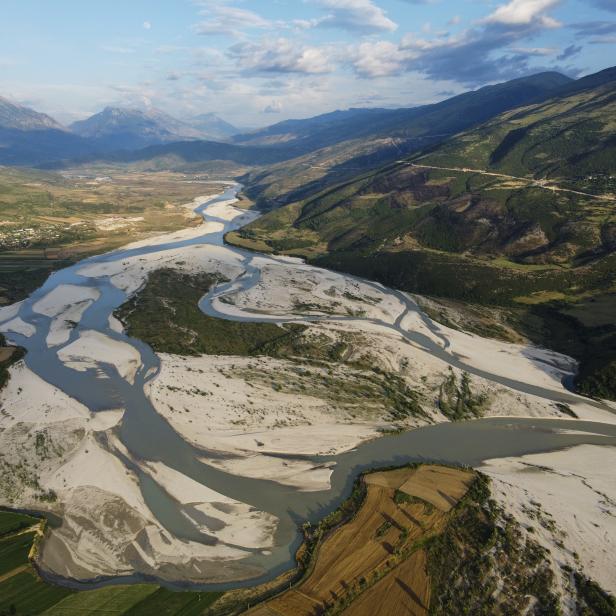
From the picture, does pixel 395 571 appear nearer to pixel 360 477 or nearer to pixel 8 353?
pixel 360 477

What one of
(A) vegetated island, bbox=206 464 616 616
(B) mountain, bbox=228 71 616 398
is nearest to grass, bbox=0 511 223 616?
(A) vegetated island, bbox=206 464 616 616

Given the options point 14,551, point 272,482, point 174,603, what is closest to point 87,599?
point 174,603

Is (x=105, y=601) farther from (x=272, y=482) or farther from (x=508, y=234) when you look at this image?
(x=508, y=234)

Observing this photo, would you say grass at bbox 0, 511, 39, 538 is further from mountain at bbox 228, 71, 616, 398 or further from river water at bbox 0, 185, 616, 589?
mountain at bbox 228, 71, 616, 398

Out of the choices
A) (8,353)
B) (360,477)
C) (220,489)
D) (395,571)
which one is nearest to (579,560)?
(395,571)

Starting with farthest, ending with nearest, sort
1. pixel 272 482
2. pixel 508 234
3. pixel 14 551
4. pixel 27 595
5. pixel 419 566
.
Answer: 1. pixel 508 234
2. pixel 272 482
3. pixel 14 551
4. pixel 419 566
5. pixel 27 595

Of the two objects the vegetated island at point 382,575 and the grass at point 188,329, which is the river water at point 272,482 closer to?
the vegetated island at point 382,575
